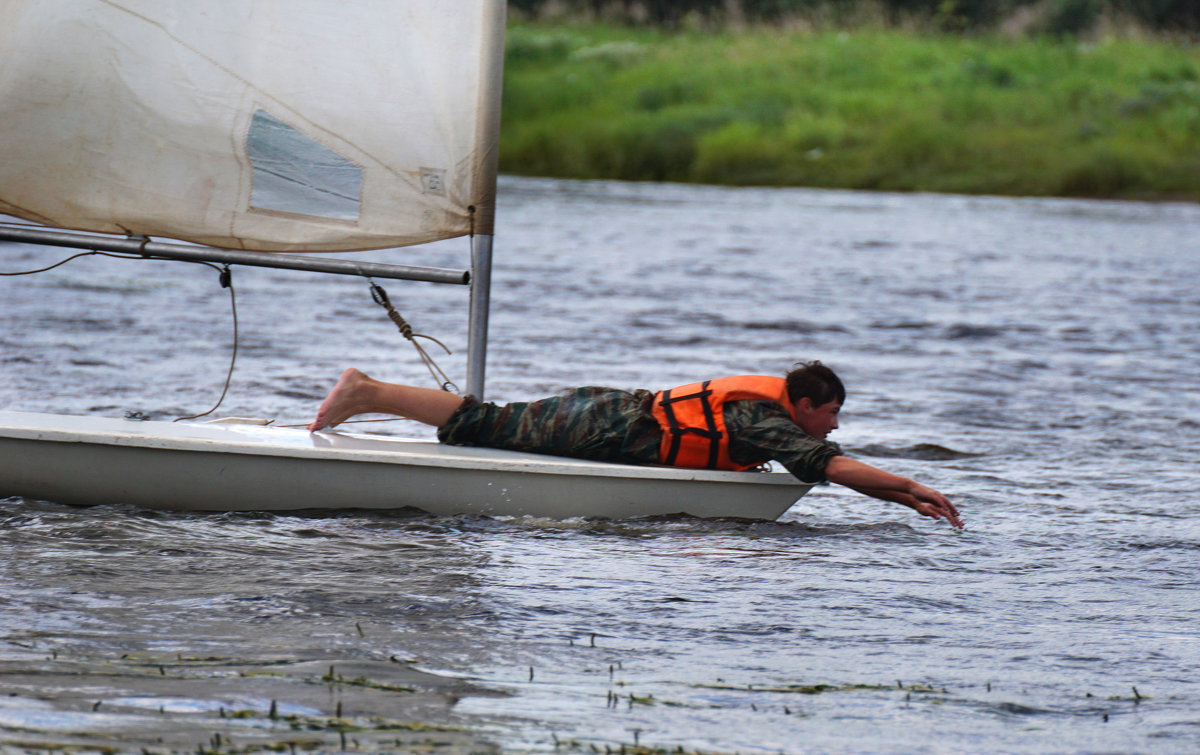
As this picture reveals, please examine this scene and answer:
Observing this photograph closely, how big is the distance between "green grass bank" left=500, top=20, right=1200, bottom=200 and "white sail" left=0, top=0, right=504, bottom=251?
92.2 feet

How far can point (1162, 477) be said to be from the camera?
8.57 meters

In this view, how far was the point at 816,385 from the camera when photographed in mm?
6641

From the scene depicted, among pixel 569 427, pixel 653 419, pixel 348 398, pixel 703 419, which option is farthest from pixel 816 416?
pixel 348 398

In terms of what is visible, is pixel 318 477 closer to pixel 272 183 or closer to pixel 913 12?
pixel 272 183

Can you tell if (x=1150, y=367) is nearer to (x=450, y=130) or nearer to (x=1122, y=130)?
(x=450, y=130)

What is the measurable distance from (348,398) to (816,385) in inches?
74.2

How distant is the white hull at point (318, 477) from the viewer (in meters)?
6.45

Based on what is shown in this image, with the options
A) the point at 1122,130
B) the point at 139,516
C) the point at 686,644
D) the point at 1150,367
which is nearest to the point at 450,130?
the point at 139,516

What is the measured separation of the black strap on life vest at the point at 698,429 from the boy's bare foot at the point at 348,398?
1.22 meters

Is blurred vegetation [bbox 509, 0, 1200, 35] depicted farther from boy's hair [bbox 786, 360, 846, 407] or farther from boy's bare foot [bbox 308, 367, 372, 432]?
boy's bare foot [bbox 308, 367, 372, 432]

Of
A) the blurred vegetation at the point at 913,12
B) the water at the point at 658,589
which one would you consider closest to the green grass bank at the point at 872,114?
the blurred vegetation at the point at 913,12

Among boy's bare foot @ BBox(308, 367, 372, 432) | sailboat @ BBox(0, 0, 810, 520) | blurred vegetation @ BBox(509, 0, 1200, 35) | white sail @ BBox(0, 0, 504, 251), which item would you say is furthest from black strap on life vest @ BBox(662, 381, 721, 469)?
blurred vegetation @ BBox(509, 0, 1200, 35)

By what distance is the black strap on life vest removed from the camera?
6.61m

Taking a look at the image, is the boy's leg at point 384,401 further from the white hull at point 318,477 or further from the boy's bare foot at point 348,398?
the white hull at point 318,477
